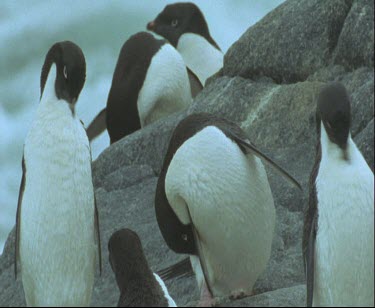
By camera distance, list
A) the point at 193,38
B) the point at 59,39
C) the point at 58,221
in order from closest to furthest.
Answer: the point at 58,221 < the point at 193,38 < the point at 59,39

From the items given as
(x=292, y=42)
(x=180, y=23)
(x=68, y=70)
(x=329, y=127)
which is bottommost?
(x=329, y=127)

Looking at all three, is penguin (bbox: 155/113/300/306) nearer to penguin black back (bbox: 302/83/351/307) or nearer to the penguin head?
penguin black back (bbox: 302/83/351/307)

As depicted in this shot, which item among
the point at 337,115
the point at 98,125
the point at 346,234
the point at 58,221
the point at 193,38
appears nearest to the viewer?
the point at 346,234

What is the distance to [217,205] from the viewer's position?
16.5ft

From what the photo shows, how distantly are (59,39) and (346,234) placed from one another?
16.0 metres

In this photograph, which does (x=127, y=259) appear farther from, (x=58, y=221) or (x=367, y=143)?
(x=367, y=143)

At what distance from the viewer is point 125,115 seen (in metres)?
8.08

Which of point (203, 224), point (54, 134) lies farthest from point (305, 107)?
point (54, 134)

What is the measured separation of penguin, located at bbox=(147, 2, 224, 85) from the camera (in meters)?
9.32

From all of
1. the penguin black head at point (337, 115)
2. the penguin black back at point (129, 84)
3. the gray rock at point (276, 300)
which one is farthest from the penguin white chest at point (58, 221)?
the penguin black back at point (129, 84)

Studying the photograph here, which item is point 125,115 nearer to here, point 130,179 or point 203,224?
point 130,179

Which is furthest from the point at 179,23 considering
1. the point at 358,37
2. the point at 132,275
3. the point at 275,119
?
the point at 132,275

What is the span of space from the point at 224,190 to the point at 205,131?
0.86ft

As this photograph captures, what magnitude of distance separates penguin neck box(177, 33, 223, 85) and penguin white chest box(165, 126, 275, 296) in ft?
13.6
